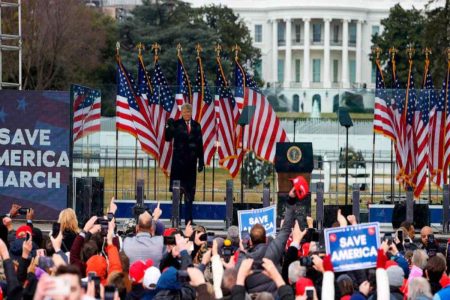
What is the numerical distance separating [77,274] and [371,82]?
13008cm

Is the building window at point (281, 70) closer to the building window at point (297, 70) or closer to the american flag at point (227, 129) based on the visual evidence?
the building window at point (297, 70)

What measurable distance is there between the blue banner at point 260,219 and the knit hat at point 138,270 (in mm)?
3026

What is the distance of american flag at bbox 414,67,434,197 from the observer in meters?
29.8

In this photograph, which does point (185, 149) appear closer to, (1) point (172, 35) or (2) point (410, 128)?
(2) point (410, 128)

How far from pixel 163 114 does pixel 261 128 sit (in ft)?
6.24

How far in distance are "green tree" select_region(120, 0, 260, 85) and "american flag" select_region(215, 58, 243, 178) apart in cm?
4456

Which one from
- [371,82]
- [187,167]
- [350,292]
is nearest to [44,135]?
[187,167]

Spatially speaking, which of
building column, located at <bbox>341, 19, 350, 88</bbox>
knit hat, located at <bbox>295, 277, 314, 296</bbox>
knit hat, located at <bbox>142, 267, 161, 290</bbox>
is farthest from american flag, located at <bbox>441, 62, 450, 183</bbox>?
building column, located at <bbox>341, 19, 350, 88</bbox>

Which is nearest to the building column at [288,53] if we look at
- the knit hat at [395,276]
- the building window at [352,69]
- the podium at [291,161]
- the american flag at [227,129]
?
the building window at [352,69]

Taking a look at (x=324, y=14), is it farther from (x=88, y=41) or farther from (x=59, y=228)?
(x=59, y=228)

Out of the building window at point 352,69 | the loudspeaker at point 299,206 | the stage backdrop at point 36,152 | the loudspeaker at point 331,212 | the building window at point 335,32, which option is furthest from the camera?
the building window at point 335,32

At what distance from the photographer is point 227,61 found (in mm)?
80562

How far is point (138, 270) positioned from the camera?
1432cm

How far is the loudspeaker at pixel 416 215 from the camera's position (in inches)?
1087
